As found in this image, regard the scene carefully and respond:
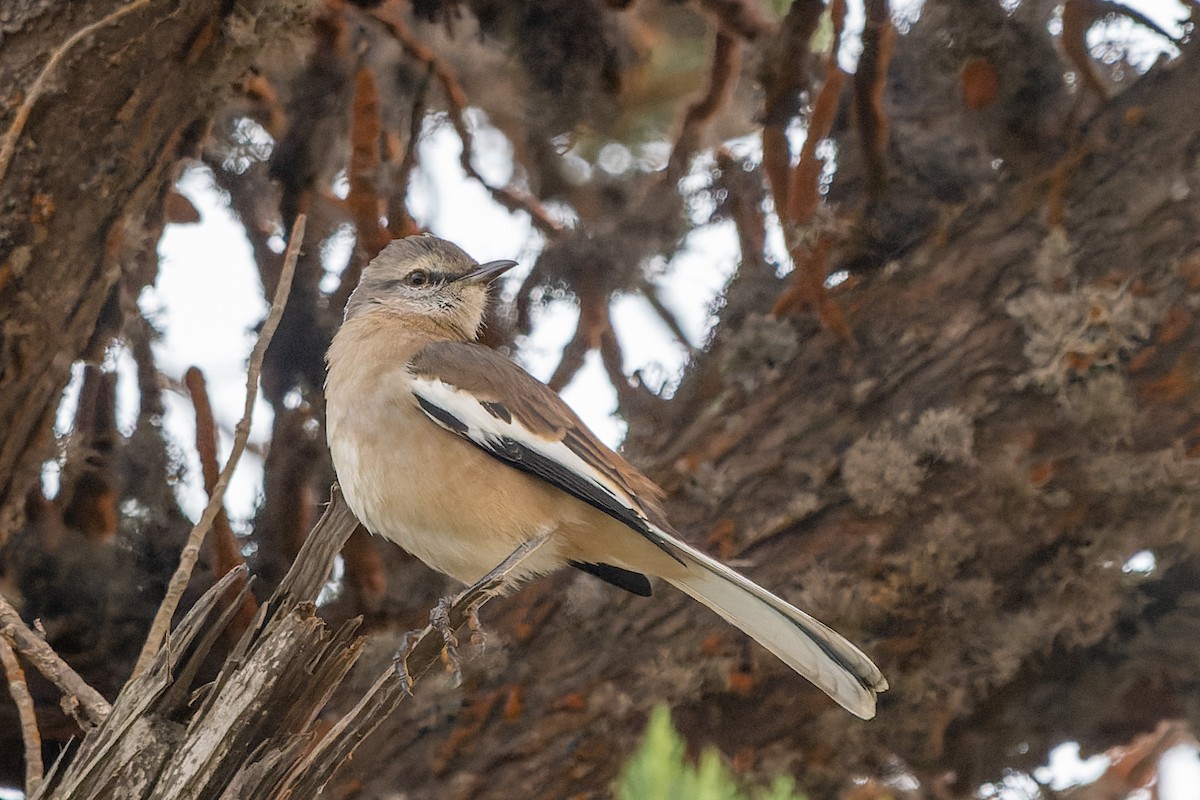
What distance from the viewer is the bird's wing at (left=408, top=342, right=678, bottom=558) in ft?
8.36

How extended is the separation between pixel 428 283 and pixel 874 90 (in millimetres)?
1285

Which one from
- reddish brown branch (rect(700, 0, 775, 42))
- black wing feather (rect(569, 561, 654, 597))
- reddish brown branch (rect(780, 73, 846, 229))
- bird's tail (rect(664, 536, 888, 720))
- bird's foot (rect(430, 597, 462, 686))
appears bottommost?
bird's foot (rect(430, 597, 462, 686))

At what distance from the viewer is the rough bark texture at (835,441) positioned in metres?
2.96

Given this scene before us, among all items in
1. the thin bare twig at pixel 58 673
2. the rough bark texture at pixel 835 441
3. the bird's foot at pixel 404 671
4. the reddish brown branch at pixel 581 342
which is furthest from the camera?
the reddish brown branch at pixel 581 342

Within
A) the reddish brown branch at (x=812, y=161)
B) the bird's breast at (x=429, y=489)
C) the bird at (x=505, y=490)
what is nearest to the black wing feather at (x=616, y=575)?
the bird at (x=505, y=490)

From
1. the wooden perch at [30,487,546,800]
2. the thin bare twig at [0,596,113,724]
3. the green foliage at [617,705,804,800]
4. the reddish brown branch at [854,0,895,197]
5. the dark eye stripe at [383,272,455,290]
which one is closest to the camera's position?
the green foliage at [617,705,804,800]

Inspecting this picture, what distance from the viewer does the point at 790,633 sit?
2.48 m

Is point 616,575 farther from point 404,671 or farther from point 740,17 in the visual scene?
point 740,17

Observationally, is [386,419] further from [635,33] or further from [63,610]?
[635,33]

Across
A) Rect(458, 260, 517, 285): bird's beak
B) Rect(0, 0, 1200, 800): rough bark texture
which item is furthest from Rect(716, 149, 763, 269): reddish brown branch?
Rect(458, 260, 517, 285): bird's beak

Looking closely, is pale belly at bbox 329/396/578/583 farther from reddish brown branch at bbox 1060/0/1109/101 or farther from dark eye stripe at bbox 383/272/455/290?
reddish brown branch at bbox 1060/0/1109/101

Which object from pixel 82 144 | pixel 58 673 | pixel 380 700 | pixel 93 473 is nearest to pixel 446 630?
pixel 380 700

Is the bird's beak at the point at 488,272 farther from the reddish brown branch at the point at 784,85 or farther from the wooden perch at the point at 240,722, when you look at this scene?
the wooden perch at the point at 240,722

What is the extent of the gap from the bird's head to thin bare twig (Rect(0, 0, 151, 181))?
36.5 inches
